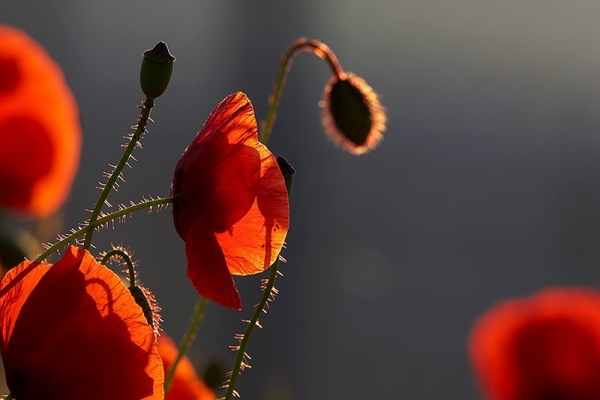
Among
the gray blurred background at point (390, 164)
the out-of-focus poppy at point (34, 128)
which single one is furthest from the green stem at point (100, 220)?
the gray blurred background at point (390, 164)

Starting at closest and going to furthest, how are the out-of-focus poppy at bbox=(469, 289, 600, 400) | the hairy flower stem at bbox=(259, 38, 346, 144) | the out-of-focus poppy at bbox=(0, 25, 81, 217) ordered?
the hairy flower stem at bbox=(259, 38, 346, 144)
the out-of-focus poppy at bbox=(0, 25, 81, 217)
the out-of-focus poppy at bbox=(469, 289, 600, 400)

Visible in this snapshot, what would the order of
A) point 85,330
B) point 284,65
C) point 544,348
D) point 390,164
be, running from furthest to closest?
point 390,164
point 544,348
point 284,65
point 85,330

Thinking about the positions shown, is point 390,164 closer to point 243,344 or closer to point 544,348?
point 544,348

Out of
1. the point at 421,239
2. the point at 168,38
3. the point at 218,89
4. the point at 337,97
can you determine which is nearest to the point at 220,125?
the point at 337,97

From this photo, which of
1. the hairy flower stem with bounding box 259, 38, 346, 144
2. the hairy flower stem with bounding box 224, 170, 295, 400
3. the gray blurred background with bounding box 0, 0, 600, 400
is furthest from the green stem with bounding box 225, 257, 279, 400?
the gray blurred background with bounding box 0, 0, 600, 400

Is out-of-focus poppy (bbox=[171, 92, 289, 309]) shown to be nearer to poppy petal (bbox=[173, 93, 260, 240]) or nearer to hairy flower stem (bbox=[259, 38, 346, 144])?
poppy petal (bbox=[173, 93, 260, 240])

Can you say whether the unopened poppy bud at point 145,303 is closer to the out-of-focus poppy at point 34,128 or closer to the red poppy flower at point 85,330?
the red poppy flower at point 85,330

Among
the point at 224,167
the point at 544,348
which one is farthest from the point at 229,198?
the point at 544,348
